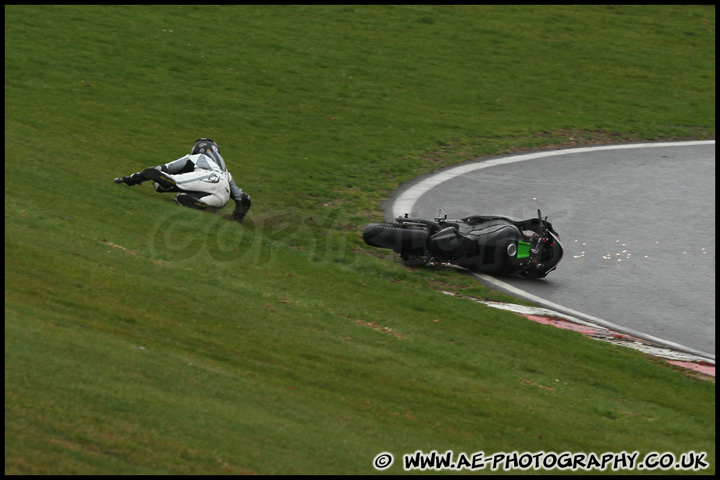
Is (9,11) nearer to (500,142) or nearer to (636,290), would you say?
(500,142)

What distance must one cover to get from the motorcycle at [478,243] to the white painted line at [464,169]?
2.89 meters

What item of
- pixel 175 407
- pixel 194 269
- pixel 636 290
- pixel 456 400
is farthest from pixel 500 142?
pixel 175 407

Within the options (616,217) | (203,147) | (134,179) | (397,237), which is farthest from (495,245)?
(134,179)

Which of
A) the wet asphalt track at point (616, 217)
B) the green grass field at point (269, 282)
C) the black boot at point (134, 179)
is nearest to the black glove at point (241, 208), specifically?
the green grass field at point (269, 282)

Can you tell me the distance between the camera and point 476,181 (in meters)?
20.1

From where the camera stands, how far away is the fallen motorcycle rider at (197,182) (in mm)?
14422

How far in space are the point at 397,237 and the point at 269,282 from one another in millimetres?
2798

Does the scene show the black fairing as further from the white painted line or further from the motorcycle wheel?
the white painted line

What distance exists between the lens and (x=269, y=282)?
11.8 metres
